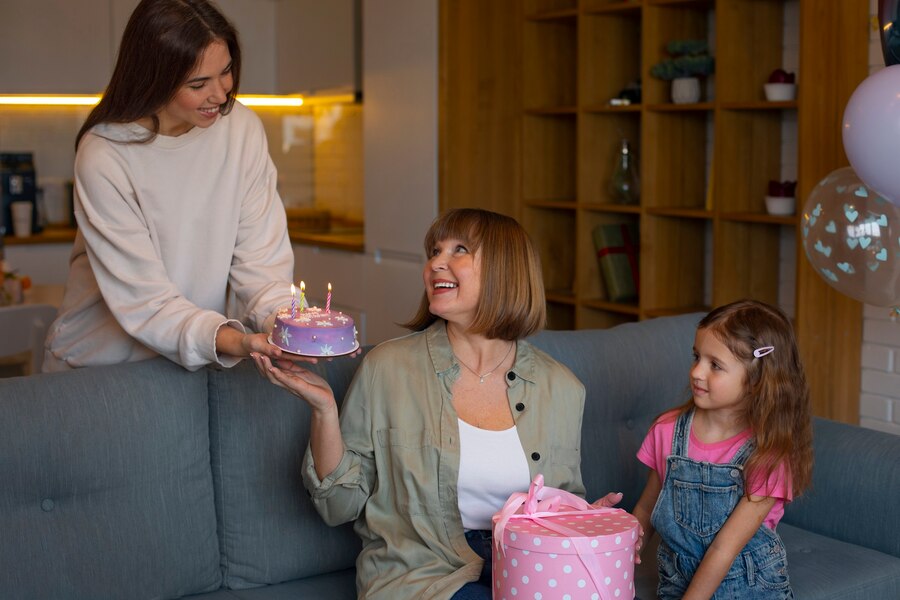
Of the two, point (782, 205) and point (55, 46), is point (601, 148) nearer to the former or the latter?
point (782, 205)

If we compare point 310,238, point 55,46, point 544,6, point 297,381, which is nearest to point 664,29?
point 544,6

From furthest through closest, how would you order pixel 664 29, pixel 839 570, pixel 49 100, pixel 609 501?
pixel 49 100, pixel 664 29, pixel 839 570, pixel 609 501

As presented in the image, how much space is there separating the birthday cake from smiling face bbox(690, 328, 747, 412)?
0.65 m

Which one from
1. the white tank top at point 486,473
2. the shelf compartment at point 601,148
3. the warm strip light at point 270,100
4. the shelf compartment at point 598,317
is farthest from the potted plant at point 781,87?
the warm strip light at point 270,100

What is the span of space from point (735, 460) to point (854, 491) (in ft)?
2.05

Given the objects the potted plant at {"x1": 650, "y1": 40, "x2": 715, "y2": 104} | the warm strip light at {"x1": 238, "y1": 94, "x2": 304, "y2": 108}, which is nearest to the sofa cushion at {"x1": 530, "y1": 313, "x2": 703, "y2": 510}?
the potted plant at {"x1": 650, "y1": 40, "x2": 715, "y2": 104}

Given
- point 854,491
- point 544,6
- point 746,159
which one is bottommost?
point 854,491

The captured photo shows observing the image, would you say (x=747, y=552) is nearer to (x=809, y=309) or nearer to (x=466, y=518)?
(x=466, y=518)

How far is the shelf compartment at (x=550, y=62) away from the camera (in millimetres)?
4594

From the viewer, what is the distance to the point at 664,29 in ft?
13.2

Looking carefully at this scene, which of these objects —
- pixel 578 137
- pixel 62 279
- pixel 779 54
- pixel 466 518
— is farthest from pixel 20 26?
pixel 466 518

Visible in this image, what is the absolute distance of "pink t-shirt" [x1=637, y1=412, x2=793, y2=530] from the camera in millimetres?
1960

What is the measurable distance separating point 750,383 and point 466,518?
1.83 ft

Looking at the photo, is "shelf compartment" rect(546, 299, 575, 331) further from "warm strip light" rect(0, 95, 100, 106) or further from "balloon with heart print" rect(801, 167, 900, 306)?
"warm strip light" rect(0, 95, 100, 106)
